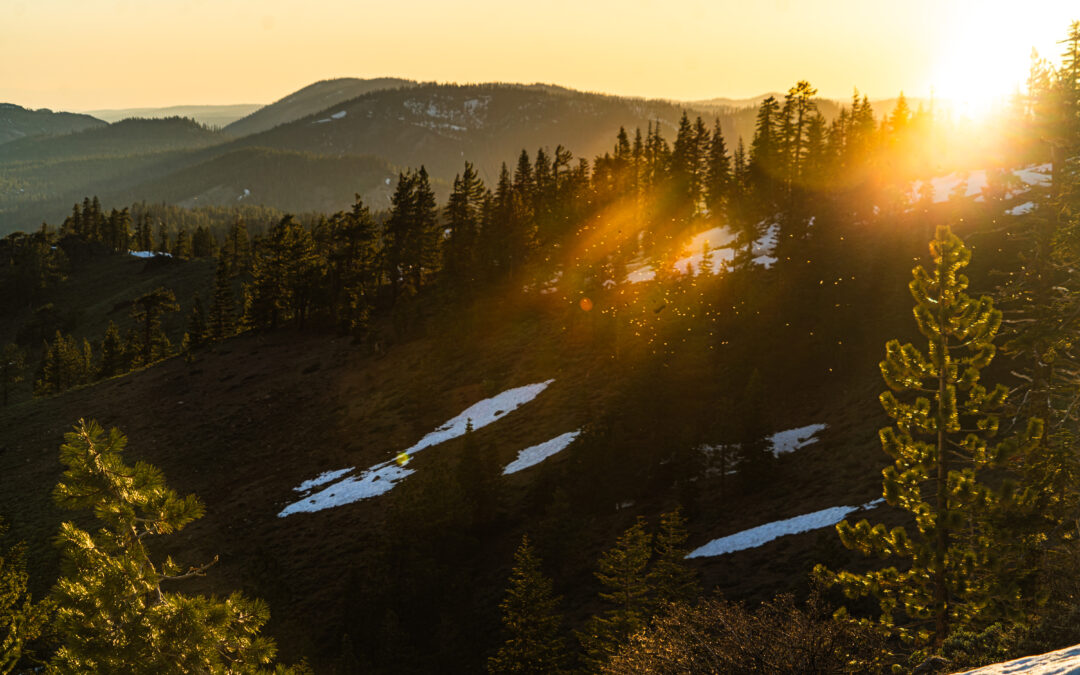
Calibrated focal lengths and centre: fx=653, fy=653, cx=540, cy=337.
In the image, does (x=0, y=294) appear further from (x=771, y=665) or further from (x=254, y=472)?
(x=771, y=665)

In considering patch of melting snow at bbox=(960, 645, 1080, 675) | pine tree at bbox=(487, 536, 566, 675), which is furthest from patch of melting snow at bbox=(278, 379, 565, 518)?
patch of melting snow at bbox=(960, 645, 1080, 675)

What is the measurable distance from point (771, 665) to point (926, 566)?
6933 millimetres

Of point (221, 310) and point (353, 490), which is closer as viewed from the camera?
point (353, 490)

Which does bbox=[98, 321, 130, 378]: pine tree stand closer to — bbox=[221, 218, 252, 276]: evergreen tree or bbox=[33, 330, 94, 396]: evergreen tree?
bbox=[33, 330, 94, 396]: evergreen tree

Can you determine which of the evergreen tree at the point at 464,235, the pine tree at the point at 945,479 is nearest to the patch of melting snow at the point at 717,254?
the evergreen tree at the point at 464,235

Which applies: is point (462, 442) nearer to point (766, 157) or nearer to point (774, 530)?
point (774, 530)

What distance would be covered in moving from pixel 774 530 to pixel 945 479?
649 inches

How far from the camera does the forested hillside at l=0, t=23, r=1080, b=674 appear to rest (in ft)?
42.1

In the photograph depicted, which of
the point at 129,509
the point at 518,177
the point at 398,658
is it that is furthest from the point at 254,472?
the point at 518,177

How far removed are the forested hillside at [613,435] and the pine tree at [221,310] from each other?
1.13 feet

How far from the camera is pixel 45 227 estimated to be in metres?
161

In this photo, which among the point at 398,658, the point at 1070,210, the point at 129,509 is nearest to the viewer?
the point at 129,509

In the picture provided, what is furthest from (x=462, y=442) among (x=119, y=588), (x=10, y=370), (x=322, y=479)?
(x=10, y=370)

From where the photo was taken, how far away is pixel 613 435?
38281 millimetres
